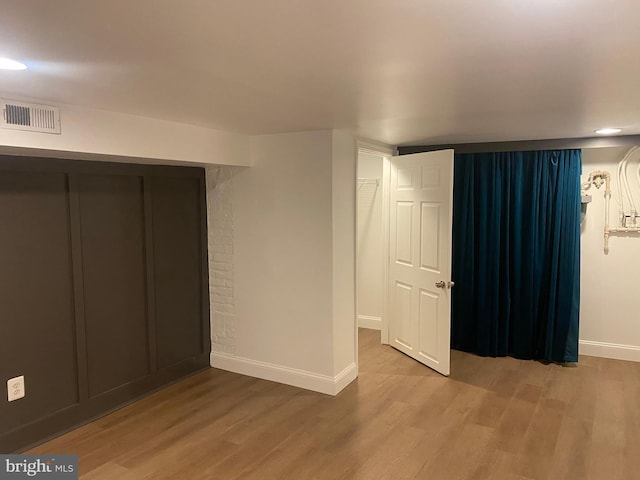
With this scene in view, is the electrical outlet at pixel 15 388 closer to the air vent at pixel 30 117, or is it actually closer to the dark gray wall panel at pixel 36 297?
the dark gray wall panel at pixel 36 297

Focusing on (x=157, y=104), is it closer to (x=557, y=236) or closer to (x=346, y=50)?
(x=346, y=50)

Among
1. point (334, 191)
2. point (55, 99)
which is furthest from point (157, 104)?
point (334, 191)

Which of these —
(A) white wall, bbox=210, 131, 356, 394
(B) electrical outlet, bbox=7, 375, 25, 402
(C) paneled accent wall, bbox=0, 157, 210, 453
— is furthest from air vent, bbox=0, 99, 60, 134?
(A) white wall, bbox=210, 131, 356, 394

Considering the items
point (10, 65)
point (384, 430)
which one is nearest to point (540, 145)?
point (384, 430)

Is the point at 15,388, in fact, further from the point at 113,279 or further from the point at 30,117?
the point at 30,117

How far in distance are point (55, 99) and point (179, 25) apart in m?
1.42

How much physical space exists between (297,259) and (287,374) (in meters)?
0.99

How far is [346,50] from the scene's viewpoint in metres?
1.67

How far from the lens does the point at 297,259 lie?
3.93 metres

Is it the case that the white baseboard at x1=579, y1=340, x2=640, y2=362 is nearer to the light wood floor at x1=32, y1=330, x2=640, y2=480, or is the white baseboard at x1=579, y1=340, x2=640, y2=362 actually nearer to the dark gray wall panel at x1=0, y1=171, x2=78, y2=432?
the light wood floor at x1=32, y1=330, x2=640, y2=480

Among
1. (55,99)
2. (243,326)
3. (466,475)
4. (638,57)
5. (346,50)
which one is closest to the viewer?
(346,50)

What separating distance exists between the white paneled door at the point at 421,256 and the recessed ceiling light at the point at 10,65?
3.15 m

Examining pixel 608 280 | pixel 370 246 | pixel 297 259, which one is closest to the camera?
pixel 297 259

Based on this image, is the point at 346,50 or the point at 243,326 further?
the point at 243,326
